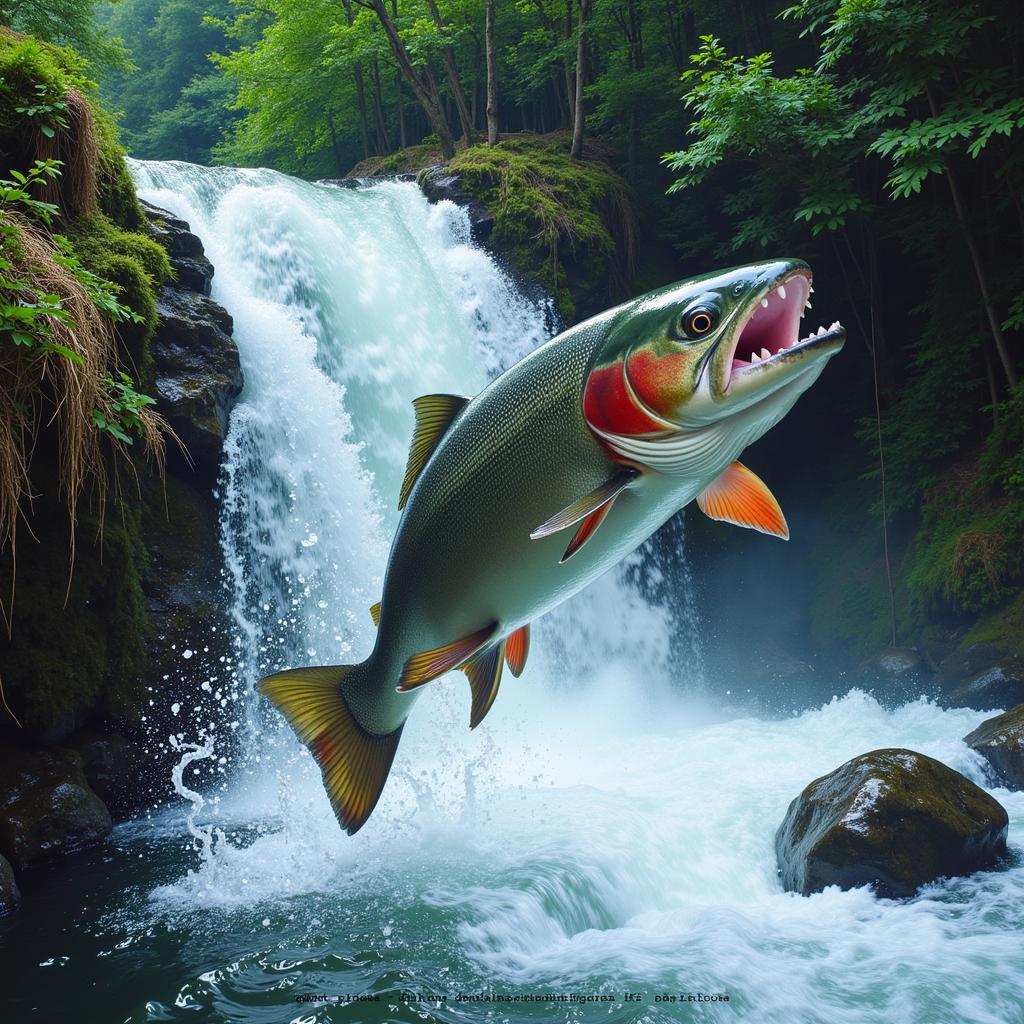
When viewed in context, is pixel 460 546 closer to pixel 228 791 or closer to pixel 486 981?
pixel 486 981

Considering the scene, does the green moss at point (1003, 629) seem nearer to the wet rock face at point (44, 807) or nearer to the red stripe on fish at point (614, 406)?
the wet rock face at point (44, 807)

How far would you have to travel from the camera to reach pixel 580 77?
40.2ft

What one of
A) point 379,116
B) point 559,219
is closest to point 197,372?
point 559,219

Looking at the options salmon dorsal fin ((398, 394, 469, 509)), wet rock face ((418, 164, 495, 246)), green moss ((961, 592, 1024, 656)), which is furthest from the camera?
wet rock face ((418, 164, 495, 246))

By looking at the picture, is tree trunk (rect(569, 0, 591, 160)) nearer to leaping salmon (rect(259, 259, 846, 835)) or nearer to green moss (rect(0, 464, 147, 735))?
green moss (rect(0, 464, 147, 735))

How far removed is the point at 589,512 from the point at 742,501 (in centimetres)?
25

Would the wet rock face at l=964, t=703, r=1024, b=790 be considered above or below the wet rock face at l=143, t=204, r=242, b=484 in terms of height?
below

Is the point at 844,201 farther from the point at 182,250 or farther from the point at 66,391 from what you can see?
the point at 66,391

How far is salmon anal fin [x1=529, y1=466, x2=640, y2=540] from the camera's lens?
1064mm

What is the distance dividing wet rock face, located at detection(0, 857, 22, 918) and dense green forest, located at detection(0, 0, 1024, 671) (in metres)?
7.84

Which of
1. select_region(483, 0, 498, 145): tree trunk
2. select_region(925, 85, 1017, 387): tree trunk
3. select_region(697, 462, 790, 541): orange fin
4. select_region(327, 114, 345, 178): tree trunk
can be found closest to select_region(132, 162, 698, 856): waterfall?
select_region(483, 0, 498, 145): tree trunk

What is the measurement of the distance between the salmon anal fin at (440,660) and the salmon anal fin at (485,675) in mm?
66

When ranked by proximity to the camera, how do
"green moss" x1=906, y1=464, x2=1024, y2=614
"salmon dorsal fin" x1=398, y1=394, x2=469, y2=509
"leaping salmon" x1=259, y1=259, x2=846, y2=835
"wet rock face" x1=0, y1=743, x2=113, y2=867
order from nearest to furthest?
"leaping salmon" x1=259, y1=259, x2=846, y2=835, "salmon dorsal fin" x1=398, y1=394, x2=469, y2=509, "wet rock face" x1=0, y1=743, x2=113, y2=867, "green moss" x1=906, y1=464, x2=1024, y2=614

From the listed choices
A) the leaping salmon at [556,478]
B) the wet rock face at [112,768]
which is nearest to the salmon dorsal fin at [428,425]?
the leaping salmon at [556,478]
